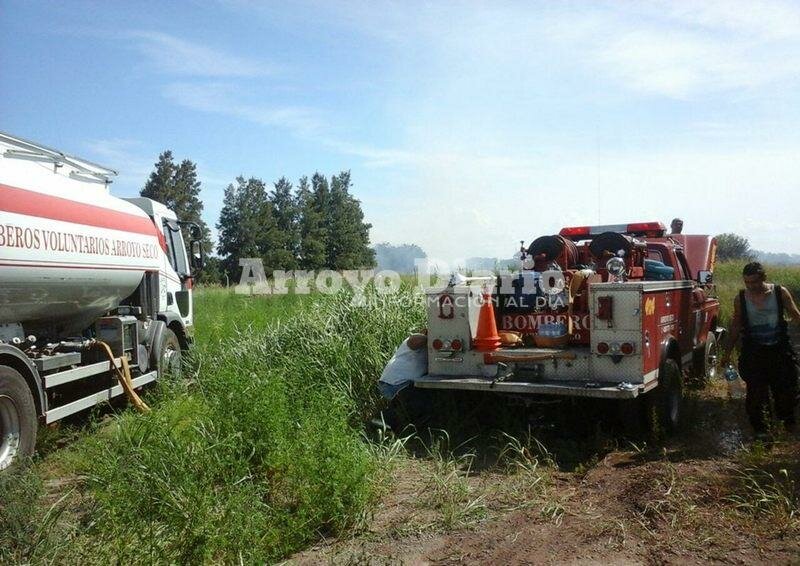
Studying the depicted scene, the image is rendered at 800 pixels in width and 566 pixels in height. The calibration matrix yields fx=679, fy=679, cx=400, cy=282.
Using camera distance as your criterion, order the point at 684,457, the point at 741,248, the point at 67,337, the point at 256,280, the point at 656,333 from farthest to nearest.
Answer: the point at 741,248, the point at 256,280, the point at 67,337, the point at 656,333, the point at 684,457

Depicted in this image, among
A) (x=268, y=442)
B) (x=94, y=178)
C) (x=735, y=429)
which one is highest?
(x=94, y=178)

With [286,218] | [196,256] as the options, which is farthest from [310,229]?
[196,256]

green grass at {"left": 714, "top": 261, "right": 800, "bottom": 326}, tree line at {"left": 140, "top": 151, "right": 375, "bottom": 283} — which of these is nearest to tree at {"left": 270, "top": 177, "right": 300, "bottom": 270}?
tree line at {"left": 140, "top": 151, "right": 375, "bottom": 283}

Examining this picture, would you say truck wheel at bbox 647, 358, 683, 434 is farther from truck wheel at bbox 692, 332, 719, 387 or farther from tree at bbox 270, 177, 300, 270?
tree at bbox 270, 177, 300, 270

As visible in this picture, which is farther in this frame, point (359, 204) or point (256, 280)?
point (359, 204)

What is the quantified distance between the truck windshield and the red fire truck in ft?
16.8

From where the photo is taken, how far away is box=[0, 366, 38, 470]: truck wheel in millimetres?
5707

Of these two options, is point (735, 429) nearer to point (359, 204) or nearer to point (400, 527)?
point (400, 527)

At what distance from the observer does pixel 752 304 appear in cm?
647

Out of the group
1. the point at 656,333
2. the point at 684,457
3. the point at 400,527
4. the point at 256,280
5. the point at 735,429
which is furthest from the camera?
the point at 256,280

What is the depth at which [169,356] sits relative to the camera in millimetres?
9711

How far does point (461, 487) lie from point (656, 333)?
101 inches

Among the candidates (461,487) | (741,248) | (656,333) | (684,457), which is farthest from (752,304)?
Result: (741,248)

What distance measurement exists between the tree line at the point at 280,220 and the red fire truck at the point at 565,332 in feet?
163
